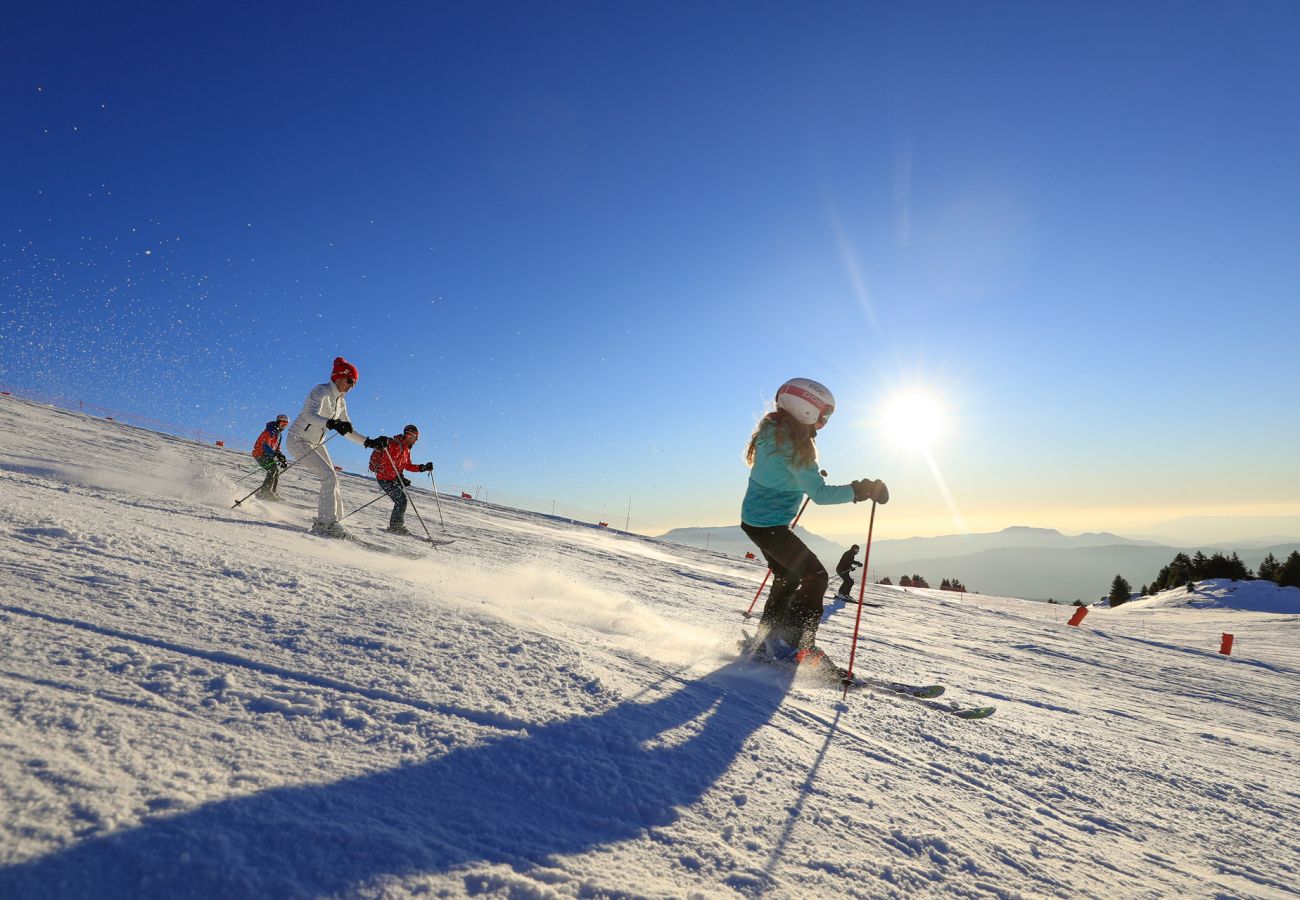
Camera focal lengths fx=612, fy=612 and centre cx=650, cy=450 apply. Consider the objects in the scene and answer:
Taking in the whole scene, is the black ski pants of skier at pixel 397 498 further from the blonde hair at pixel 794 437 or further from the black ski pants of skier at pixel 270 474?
the blonde hair at pixel 794 437

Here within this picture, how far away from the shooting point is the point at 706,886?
1650mm

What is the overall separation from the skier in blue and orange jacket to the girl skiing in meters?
8.45

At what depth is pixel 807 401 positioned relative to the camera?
5.04 metres

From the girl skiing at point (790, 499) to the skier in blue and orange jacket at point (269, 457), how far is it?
845cm

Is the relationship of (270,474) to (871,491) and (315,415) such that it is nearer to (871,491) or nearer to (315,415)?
(315,415)

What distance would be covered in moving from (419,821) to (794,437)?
3.99m

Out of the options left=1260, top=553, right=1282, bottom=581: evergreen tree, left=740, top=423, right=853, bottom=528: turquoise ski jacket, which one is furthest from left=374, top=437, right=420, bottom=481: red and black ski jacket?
left=1260, top=553, right=1282, bottom=581: evergreen tree

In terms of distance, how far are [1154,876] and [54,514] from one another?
6526 millimetres

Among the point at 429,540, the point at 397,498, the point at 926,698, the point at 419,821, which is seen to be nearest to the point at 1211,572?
the point at 926,698

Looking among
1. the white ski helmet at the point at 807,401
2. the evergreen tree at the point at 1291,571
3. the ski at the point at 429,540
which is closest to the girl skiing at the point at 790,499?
the white ski helmet at the point at 807,401

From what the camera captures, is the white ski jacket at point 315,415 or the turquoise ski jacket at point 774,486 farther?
the white ski jacket at point 315,415

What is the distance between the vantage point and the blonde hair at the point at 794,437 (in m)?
4.96

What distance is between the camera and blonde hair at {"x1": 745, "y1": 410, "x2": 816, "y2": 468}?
4961 mm

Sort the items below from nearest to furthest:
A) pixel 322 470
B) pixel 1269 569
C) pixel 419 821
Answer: pixel 419 821 < pixel 322 470 < pixel 1269 569
